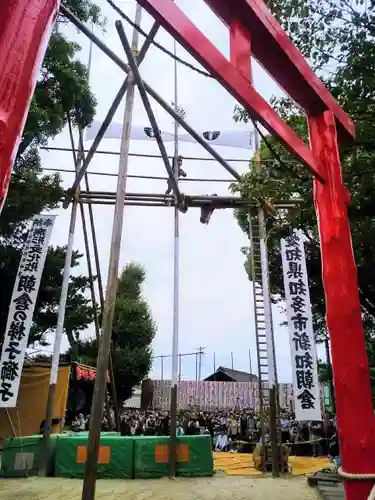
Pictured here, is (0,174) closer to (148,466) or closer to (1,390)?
(1,390)

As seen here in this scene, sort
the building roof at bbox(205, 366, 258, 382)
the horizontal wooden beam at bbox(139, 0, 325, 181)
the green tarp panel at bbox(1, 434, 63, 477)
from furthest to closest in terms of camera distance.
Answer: the building roof at bbox(205, 366, 258, 382) → the green tarp panel at bbox(1, 434, 63, 477) → the horizontal wooden beam at bbox(139, 0, 325, 181)

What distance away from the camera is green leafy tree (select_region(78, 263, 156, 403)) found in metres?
21.8

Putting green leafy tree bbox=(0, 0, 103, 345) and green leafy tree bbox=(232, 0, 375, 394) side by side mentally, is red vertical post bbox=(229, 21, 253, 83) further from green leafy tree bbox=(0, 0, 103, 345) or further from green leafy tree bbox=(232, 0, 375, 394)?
green leafy tree bbox=(0, 0, 103, 345)

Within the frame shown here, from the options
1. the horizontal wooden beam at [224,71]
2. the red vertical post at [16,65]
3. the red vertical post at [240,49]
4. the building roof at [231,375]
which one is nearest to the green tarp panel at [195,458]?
the horizontal wooden beam at [224,71]

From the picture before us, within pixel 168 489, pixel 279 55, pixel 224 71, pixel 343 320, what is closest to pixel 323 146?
pixel 279 55

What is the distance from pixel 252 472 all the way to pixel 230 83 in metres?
9.57

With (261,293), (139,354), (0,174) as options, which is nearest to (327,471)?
(261,293)

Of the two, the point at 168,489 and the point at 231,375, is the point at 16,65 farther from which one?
the point at 231,375

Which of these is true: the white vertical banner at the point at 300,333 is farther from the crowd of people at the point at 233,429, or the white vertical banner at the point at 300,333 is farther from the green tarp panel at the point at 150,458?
the crowd of people at the point at 233,429

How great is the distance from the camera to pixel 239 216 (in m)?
15.4

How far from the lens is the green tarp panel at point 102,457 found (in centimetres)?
890

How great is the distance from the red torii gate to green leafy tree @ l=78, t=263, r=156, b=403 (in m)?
19.5

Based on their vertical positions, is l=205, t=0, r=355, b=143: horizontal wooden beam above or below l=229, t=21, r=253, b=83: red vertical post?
above

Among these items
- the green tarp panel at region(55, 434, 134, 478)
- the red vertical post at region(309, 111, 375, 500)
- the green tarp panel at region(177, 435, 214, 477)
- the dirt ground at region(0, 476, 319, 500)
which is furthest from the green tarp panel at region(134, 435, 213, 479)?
the red vertical post at region(309, 111, 375, 500)
